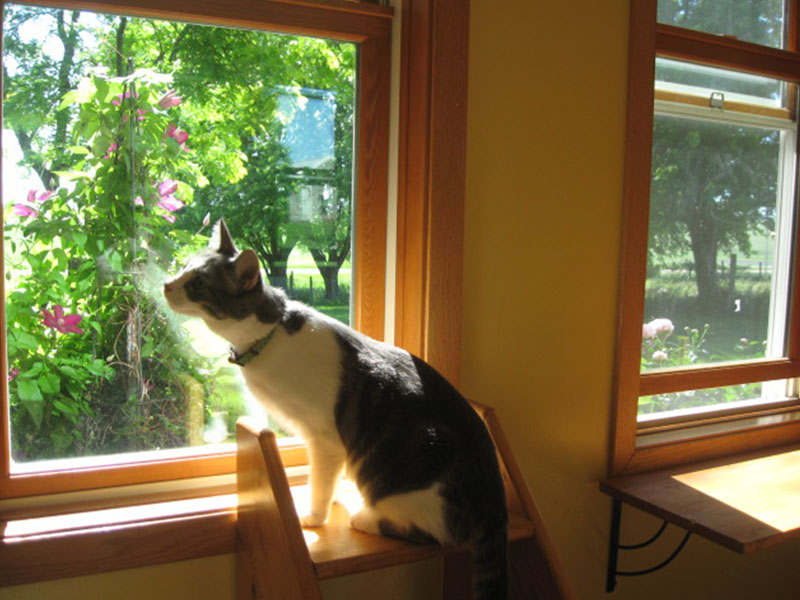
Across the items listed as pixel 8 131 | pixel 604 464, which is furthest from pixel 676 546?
pixel 8 131

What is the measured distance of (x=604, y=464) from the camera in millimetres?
1665

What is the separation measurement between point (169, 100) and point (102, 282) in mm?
389

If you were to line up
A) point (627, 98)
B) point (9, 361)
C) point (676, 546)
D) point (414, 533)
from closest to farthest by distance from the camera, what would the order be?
point (414, 533)
point (9, 361)
point (627, 98)
point (676, 546)

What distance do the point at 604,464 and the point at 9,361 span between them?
4.53 feet

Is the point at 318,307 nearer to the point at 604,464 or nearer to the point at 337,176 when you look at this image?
the point at 337,176

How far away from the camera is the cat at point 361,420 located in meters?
1.11

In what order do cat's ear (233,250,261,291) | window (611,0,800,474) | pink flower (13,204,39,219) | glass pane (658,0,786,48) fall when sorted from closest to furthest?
cat's ear (233,250,261,291)
pink flower (13,204,39,219)
window (611,0,800,474)
glass pane (658,0,786,48)

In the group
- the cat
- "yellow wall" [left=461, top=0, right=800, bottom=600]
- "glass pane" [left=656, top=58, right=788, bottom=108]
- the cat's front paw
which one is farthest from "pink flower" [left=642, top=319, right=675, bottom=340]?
the cat's front paw

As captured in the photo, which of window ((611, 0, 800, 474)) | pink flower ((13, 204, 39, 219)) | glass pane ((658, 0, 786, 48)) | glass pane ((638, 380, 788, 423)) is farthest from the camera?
glass pane ((638, 380, 788, 423))

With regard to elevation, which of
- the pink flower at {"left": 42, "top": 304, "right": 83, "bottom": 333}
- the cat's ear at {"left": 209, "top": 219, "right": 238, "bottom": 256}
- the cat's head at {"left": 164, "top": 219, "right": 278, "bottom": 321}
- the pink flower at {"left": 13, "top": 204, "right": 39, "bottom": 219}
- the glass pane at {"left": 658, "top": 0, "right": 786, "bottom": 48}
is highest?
the glass pane at {"left": 658, "top": 0, "right": 786, "bottom": 48}

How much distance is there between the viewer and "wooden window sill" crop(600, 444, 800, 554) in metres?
1.33

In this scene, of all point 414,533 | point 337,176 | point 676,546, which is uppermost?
point 337,176

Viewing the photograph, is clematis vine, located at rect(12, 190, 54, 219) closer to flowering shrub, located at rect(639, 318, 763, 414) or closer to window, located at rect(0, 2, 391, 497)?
window, located at rect(0, 2, 391, 497)

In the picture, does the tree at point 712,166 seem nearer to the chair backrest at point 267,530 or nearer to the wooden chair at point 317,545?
the wooden chair at point 317,545
